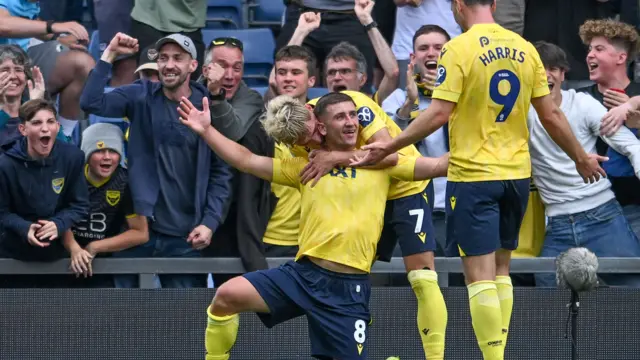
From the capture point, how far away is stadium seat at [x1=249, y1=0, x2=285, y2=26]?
36.9 feet

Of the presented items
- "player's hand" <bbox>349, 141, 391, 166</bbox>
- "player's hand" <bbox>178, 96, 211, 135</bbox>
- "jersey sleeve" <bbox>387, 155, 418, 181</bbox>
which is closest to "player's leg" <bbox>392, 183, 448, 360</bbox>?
"jersey sleeve" <bbox>387, 155, 418, 181</bbox>

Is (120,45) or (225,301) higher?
(120,45)

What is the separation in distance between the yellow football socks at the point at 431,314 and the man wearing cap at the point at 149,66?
2.57 meters

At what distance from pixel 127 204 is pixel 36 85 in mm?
1170

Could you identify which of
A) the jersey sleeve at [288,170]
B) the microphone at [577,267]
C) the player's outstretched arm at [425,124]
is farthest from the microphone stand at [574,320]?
the jersey sleeve at [288,170]

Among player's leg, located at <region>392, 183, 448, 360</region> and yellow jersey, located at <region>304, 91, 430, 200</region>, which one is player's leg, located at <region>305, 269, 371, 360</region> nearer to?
player's leg, located at <region>392, 183, 448, 360</region>

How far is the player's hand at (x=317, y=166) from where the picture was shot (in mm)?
7070

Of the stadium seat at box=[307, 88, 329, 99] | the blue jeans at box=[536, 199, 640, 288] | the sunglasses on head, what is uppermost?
the sunglasses on head

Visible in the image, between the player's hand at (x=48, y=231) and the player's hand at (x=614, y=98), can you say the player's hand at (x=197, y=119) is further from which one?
the player's hand at (x=614, y=98)

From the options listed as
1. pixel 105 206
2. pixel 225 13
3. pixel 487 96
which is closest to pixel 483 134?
pixel 487 96

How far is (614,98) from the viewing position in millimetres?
8188

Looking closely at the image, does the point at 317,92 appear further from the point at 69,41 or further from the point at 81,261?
the point at 81,261

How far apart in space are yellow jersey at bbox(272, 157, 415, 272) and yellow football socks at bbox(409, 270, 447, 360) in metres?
0.45

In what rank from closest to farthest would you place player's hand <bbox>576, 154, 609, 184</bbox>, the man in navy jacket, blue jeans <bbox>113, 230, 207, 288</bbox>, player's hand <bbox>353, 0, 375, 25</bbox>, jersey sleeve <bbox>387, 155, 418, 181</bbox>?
player's hand <bbox>576, 154, 609, 184</bbox>
jersey sleeve <bbox>387, 155, 418, 181</bbox>
the man in navy jacket
blue jeans <bbox>113, 230, 207, 288</bbox>
player's hand <bbox>353, 0, 375, 25</bbox>
